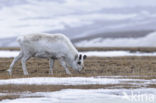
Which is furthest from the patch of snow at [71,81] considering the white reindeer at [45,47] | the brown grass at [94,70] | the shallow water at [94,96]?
the white reindeer at [45,47]

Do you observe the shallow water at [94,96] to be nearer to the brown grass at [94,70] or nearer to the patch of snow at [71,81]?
the patch of snow at [71,81]

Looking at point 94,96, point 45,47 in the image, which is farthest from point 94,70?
point 94,96

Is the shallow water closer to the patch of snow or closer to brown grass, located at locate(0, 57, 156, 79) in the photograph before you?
the patch of snow

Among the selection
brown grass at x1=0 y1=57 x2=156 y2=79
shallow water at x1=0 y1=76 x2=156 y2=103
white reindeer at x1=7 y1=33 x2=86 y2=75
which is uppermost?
white reindeer at x1=7 y1=33 x2=86 y2=75

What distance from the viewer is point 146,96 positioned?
690 inches

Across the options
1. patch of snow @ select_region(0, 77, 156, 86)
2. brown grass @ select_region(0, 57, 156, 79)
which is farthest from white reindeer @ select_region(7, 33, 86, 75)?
patch of snow @ select_region(0, 77, 156, 86)

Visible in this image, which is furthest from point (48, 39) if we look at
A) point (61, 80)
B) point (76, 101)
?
point (76, 101)

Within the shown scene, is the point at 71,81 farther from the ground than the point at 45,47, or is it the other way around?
the point at 45,47

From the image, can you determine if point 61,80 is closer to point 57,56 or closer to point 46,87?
point 46,87

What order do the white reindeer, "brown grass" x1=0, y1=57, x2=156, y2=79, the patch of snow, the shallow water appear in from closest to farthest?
the shallow water, the patch of snow, the white reindeer, "brown grass" x1=0, y1=57, x2=156, y2=79

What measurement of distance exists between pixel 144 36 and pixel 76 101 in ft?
581

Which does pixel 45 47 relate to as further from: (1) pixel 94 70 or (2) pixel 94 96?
(2) pixel 94 96

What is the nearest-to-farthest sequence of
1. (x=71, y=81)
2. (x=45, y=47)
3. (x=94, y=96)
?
(x=94, y=96) → (x=71, y=81) → (x=45, y=47)

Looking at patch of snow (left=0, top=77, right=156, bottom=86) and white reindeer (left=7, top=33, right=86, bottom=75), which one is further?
white reindeer (left=7, top=33, right=86, bottom=75)
